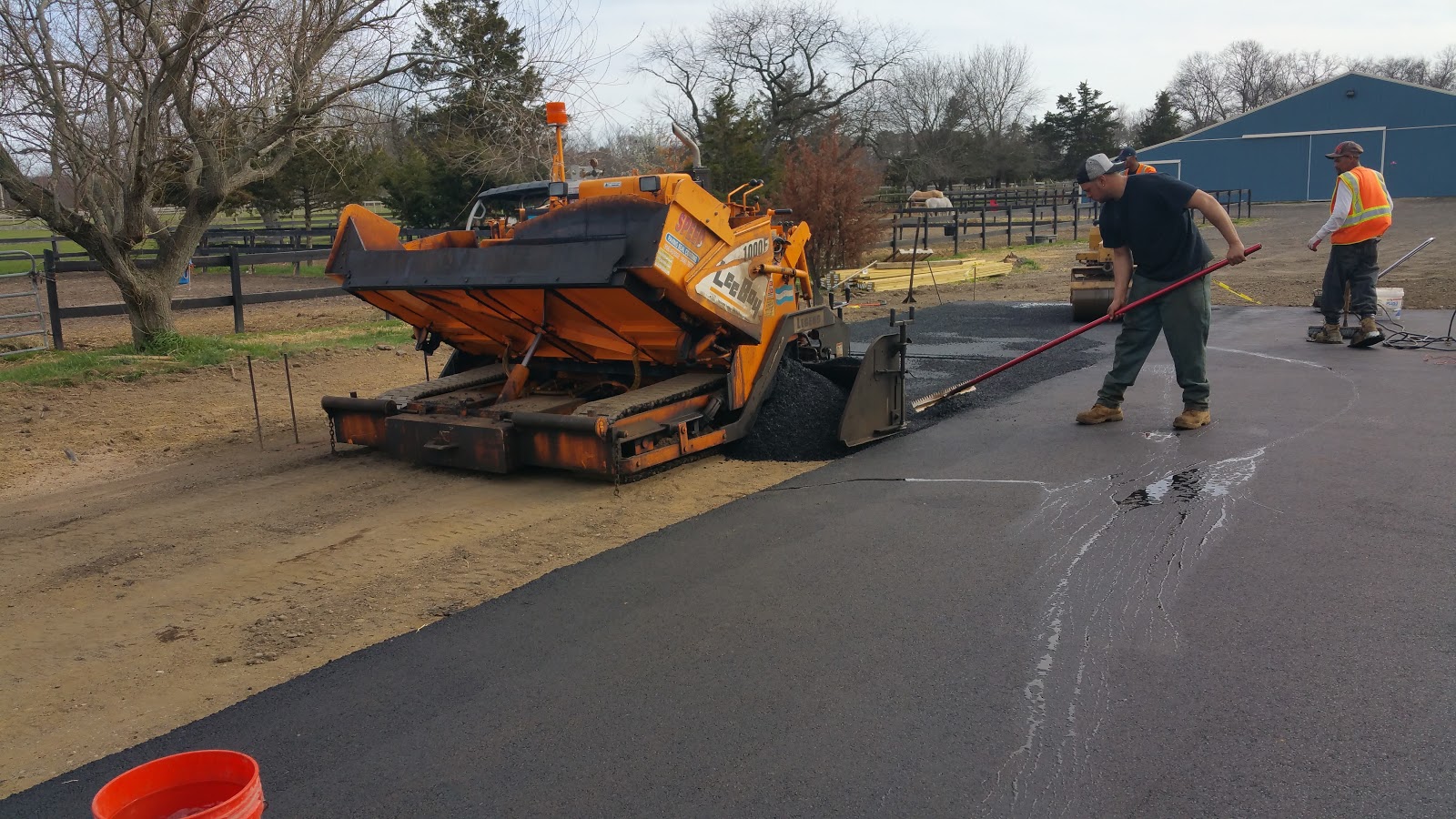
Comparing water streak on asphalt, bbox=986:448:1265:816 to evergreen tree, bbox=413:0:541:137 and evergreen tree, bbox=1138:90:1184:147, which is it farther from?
evergreen tree, bbox=1138:90:1184:147

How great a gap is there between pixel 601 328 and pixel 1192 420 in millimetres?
4117

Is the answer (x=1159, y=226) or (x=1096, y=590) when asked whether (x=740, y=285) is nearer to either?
(x=1159, y=226)

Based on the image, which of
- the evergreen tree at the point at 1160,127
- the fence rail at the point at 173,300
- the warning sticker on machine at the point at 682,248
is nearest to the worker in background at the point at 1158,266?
the warning sticker on machine at the point at 682,248

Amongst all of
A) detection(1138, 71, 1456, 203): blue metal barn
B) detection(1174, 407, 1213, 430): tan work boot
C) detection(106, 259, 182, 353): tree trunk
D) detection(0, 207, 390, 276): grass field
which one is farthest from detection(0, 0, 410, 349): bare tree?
detection(1138, 71, 1456, 203): blue metal barn

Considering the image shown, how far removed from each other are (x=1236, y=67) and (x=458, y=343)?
9133 cm

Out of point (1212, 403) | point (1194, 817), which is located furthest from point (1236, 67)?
point (1194, 817)

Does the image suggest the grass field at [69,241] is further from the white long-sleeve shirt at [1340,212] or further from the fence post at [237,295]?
the white long-sleeve shirt at [1340,212]

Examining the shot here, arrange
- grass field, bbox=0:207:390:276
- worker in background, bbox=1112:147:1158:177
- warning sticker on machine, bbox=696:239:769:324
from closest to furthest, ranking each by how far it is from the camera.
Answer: warning sticker on machine, bbox=696:239:769:324, worker in background, bbox=1112:147:1158:177, grass field, bbox=0:207:390:276

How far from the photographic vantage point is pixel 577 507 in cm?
631

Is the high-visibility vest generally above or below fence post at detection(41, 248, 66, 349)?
above

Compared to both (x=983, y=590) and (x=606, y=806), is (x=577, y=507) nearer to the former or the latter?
(x=983, y=590)

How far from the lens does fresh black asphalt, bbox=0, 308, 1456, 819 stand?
3.18 meters

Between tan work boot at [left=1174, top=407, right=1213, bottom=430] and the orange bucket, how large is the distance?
6.59 metres

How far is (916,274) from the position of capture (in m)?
19.8
